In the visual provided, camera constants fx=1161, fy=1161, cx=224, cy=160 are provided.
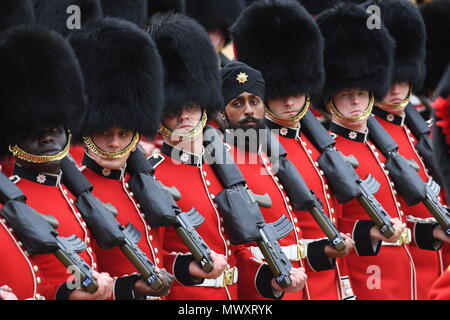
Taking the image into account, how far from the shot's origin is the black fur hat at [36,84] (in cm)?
481

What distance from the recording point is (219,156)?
5.72m

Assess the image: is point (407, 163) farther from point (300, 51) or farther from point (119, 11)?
point (119, 11)

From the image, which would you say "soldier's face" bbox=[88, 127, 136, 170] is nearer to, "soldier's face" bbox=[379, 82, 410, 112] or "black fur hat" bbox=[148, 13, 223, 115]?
"black fur hat" bbox=[148, 13, 223, 115]

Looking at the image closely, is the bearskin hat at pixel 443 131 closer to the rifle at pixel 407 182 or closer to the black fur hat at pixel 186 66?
the black fur hat at pixel 186 66

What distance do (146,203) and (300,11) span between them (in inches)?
73.0

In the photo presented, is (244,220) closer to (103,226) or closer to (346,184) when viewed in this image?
(103,226)

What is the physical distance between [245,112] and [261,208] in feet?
1.63

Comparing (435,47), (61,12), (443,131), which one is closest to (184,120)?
(61,12)

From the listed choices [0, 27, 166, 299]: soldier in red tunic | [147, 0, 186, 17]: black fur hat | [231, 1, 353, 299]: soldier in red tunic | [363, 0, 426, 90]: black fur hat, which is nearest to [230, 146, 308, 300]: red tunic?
[231, 1, 353, 299]: soldier in red tunic

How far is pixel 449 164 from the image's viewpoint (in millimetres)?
3936

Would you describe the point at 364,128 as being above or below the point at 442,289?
below

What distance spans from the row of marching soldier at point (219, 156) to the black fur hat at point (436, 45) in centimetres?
52

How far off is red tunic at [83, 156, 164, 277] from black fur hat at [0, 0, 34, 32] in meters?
0.99

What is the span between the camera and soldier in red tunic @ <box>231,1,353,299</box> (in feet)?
20.3
